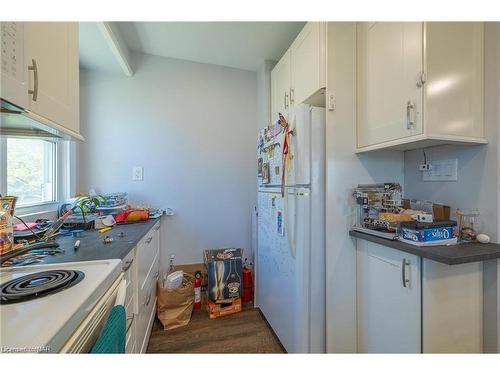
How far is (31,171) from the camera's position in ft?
5.46

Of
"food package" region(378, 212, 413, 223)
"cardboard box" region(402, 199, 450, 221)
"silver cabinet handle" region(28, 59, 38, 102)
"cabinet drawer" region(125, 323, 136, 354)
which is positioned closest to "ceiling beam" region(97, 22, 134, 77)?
"silver cabinet handle" region(28, 59, 38, 102)

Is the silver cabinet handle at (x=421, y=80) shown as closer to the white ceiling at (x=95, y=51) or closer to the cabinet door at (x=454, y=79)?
the cabinet door at (x=454, y=79)

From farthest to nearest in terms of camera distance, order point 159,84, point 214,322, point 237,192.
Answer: point 237,192, point 159,84, point 214,322

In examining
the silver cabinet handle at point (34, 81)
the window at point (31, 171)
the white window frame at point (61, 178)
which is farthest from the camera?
the white window frame at point (61, 178)

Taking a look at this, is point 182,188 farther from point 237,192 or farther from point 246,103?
point 246,103

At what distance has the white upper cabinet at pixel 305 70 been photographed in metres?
1.38

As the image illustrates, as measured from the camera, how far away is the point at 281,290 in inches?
61.8

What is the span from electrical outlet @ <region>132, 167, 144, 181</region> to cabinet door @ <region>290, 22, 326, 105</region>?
5.21ft

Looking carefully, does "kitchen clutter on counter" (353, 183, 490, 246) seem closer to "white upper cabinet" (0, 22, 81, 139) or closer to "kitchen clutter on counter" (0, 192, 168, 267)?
"kitchen clutter on counter" (0, 192, 168, 267)

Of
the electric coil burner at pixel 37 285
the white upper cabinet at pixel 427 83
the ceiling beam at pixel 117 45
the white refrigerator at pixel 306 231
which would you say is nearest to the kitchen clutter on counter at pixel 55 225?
the electric coil burner at pixel 37 285

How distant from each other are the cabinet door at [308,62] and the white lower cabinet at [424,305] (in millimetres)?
1096

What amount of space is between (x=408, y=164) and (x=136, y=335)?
6.51 feet

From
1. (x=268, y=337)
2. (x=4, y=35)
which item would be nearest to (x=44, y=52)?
(x=4, y=35)

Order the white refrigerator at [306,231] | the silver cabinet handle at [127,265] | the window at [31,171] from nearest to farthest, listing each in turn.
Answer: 1. the silver cabinet handle at [127,265]
2. the white refrigerator at [306,231]
3. the window at [31,171]
